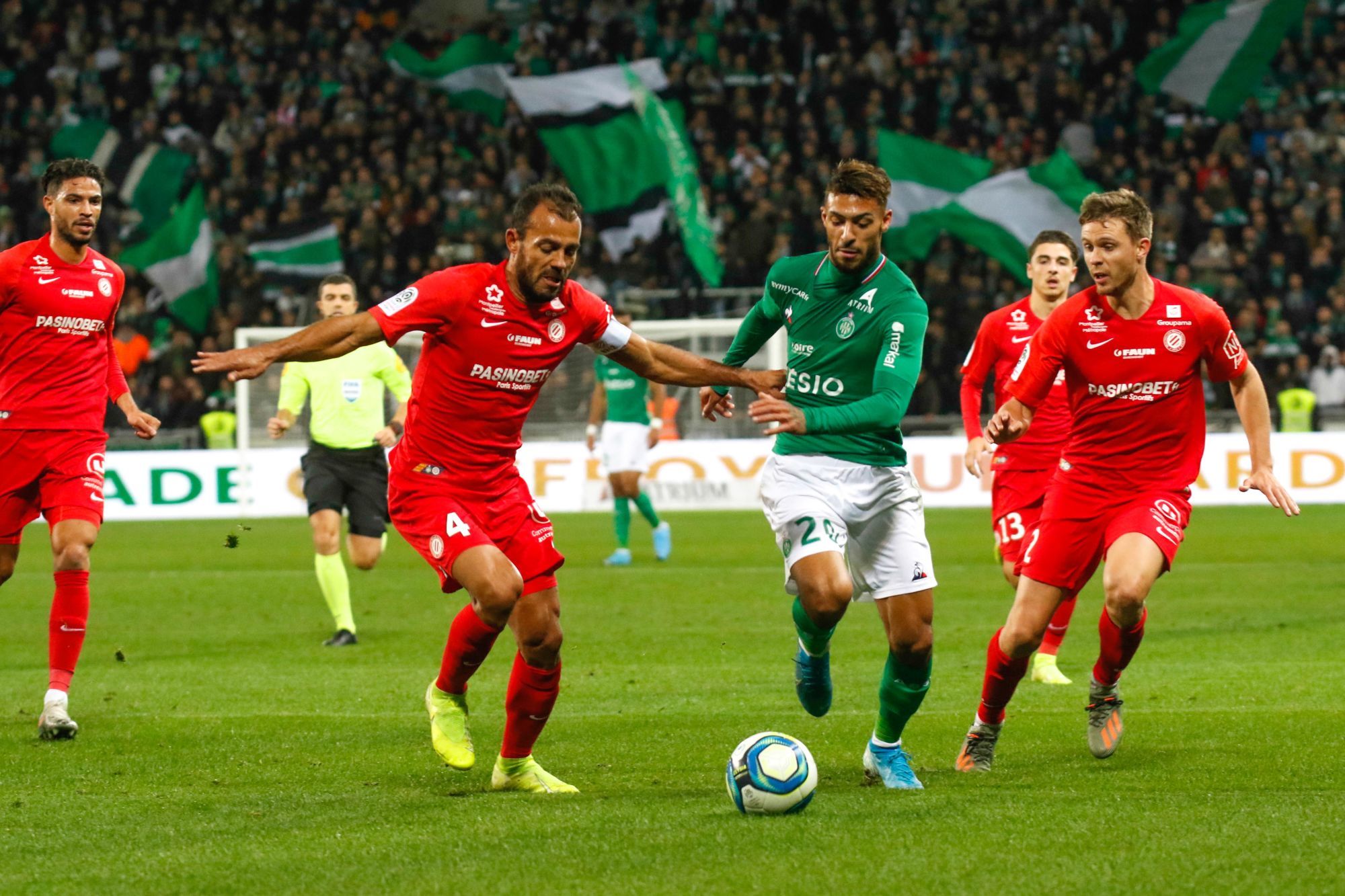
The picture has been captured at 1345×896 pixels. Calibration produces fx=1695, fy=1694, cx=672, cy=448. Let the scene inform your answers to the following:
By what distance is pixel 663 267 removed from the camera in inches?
1078

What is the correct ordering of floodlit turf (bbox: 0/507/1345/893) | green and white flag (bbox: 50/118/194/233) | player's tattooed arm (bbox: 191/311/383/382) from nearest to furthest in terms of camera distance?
floodlit turf (bbox: 0/507/1345/893) < player's tattooed arm (bbox: 191/311/383/382) < green and white flag (bbox: 50/118/194/233)

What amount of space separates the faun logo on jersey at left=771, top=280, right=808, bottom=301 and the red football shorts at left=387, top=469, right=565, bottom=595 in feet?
4.56

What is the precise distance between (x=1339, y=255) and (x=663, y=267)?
34.1 feet

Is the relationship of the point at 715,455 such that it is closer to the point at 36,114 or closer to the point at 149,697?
the point at 149,697

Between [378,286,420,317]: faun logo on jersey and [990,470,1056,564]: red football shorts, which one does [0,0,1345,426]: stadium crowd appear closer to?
[990,470,1056,564]: red football shorts

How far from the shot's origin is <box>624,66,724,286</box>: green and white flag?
26344mm

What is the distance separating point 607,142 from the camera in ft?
91.9

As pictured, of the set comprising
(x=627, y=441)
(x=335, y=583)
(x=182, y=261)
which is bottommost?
(x=182, y=261)

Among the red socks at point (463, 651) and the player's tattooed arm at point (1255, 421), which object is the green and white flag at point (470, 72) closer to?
the player's tattooed arm at point (1255, 421)

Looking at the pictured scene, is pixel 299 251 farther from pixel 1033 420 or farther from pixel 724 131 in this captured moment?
pixel 1033 420

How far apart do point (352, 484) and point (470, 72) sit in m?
19.8

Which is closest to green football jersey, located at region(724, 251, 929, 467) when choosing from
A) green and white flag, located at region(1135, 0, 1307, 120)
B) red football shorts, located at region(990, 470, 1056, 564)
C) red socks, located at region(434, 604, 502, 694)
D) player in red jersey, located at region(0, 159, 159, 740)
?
red socks, located at region(434, 604, 502, 694)

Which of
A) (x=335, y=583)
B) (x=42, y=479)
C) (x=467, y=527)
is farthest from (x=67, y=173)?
(x=335, y=583)

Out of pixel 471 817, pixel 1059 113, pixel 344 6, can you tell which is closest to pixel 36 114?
pixel 344 6
